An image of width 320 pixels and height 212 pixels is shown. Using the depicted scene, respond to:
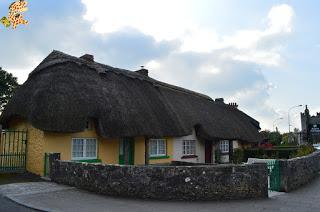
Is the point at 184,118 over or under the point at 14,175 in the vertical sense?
over

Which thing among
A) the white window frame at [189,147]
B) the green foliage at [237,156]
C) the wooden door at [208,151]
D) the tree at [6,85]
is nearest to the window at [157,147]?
the white window frame at [189,147]

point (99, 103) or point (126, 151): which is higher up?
point (99, 103)

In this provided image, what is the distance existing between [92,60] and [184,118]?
776 centimetres

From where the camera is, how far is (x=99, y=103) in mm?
18391

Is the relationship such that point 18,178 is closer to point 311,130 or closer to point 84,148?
point 84,148

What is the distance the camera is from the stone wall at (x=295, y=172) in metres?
14.3

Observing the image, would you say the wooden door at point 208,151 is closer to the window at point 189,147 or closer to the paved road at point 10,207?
the window at point 189,147

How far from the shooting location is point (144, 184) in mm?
11750

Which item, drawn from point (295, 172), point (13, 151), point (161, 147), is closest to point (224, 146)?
point (161, 147)

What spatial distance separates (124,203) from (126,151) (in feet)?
33.7

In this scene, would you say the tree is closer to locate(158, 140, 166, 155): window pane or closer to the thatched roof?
the thatched roof

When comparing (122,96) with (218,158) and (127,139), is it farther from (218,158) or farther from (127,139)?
(218,158)

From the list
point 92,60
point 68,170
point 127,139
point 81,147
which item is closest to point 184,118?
point 127,139

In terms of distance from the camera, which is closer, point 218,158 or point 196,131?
point 196,131
